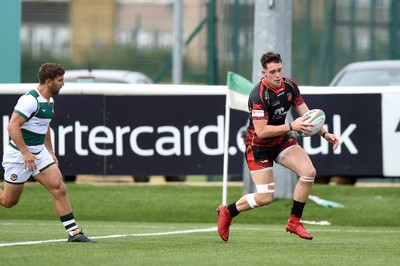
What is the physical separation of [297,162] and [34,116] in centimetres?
280

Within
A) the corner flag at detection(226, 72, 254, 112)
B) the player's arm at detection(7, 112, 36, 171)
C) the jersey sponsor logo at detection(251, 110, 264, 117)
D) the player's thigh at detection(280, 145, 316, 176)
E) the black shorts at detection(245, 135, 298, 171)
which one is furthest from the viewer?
the corner flag at detection(226, 72, 254, 112)

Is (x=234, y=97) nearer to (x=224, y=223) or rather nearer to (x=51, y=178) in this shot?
(x=224, y=223)

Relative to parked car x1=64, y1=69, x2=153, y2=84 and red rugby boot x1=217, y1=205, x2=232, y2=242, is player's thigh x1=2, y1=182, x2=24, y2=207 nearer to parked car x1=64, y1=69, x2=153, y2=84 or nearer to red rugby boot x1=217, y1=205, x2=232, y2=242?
red rugby boot x1=217, y1=205, x2=232, y2=242

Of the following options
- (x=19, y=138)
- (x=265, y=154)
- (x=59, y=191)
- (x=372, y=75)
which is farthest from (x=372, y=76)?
(x=19, y=138)

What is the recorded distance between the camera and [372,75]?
21.5 metres

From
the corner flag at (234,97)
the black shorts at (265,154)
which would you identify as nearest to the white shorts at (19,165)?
the black shorts at (265,154)

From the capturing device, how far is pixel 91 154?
1950 centimetres

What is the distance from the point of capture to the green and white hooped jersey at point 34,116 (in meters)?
13.3

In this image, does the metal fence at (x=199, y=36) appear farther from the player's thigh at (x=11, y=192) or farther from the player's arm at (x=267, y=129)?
the player's thigh at (x=11, y=192)

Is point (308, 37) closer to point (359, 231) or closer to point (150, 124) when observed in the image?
point (150, 124)

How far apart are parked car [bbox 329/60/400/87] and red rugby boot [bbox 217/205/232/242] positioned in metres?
7.51

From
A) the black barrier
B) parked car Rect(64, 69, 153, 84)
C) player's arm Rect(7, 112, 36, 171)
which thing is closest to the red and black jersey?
player's arm Rect(7, 112, 36, 171)

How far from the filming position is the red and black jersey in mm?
13711

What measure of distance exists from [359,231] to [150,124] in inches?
158
